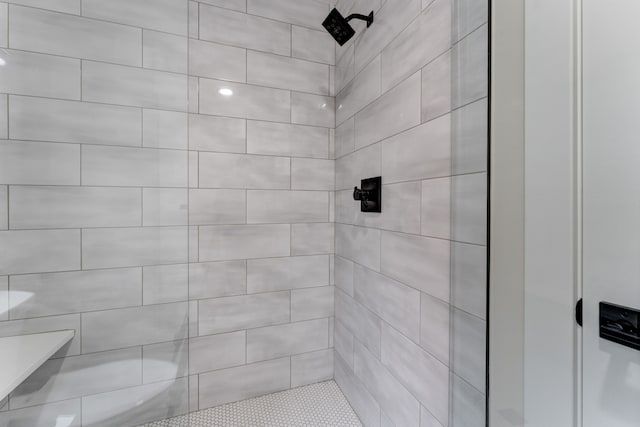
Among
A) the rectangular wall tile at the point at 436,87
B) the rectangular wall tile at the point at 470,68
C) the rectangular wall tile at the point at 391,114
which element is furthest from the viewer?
the rectangular wall tile at the point at 391,114

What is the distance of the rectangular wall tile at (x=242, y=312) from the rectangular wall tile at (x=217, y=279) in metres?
0.04

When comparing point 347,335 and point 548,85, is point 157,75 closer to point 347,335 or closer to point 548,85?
point 548,85

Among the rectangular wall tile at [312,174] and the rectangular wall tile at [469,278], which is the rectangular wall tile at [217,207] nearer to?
the rectangular wall tile at [312,174]

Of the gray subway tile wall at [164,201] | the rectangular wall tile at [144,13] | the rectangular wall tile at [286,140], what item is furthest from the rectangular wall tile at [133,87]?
the rectangular wall tile at [286,140]

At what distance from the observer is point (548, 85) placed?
1.77 ft

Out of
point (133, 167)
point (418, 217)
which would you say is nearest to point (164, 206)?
point (133, 167)

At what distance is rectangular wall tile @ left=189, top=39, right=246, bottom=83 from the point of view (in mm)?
1293

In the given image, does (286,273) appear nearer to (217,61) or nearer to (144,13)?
(217,61)

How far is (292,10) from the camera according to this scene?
4.77 ft

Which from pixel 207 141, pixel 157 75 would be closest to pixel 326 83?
pixel 207 141

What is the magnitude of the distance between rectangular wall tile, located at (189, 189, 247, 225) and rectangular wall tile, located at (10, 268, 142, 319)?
0.34 metres

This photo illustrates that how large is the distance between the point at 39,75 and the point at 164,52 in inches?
17.6

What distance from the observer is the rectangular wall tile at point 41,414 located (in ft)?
3.34

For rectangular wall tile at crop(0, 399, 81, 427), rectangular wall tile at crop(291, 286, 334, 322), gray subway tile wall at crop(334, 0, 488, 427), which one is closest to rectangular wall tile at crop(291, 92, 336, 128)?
gray subway tile wall at crop(334, 0, 488, 427)
